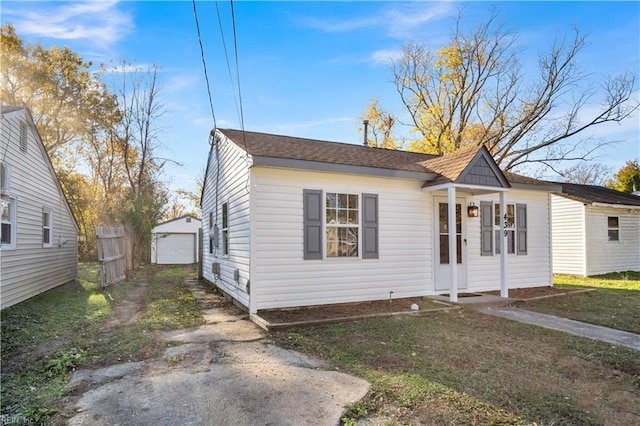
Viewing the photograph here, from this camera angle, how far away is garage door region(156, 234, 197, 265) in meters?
24.8

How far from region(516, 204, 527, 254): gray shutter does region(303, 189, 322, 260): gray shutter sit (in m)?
5.76

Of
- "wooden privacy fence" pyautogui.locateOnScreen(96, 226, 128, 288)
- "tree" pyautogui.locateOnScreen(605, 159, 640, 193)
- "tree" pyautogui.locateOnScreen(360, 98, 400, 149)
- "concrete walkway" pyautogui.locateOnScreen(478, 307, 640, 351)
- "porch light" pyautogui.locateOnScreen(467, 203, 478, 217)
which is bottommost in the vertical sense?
"concrete walkway" pyautogui.locateOnScreen(478, 307, 640, 351)

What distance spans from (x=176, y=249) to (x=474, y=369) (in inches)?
937

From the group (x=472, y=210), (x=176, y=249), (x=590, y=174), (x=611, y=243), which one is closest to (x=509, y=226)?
(x=472, y=210)

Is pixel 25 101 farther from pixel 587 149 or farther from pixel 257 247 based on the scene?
pixel 587 149

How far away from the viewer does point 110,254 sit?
1153 cm

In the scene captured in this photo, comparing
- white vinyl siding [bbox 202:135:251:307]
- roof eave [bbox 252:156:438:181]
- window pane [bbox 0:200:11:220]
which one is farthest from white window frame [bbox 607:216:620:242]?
window pane [bbox 0:200:11:220]

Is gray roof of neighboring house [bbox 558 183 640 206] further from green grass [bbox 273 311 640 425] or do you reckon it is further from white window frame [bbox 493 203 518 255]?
green grass [bbox 273 311 640 425]

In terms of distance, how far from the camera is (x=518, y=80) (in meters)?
22.2

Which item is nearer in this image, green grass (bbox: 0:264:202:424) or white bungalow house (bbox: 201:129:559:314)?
green grass (bbox: 0:264:202:424)

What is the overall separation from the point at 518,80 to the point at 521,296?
17848 mm

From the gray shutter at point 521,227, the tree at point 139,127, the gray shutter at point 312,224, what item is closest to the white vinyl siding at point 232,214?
the gray shutter at point 312,224

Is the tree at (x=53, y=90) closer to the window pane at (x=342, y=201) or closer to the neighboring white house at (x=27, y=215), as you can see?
the neighboring white house at (x=27, y=215)

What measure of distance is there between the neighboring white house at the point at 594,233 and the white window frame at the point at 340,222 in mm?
11159
